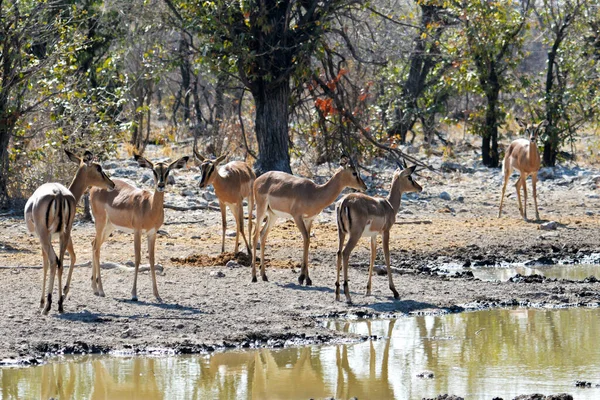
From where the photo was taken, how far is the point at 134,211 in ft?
34.9

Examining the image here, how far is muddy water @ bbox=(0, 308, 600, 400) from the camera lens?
24.9 ft

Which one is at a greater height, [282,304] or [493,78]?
[493,78]

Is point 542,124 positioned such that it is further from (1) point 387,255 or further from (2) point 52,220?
(2) point 52,220

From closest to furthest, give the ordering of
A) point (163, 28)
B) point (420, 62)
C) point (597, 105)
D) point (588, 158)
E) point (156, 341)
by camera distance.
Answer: point (156, 341)
point (163, 28)
point (597, 105)
point (588, 158)
point (420, 62)

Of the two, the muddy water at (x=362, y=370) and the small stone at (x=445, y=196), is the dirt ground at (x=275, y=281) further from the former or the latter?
the muddy water at (x=362, y=370)

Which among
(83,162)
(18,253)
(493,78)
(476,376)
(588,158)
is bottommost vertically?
(476,376)

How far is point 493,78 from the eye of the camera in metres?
22.6

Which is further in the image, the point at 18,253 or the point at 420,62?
the point at 420,62

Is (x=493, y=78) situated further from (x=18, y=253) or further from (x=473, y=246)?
(x=18, y=253)

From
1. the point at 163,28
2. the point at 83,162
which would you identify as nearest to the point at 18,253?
the point at 83,162

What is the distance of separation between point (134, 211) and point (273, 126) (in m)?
7.47

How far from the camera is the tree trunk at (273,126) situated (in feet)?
58.3

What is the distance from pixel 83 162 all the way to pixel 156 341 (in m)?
2.78

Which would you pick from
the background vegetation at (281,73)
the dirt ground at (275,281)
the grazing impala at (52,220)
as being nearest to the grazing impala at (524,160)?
the dirt ground at (275,281)
